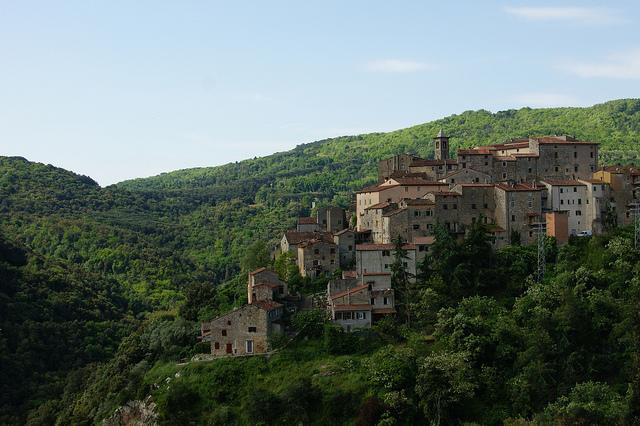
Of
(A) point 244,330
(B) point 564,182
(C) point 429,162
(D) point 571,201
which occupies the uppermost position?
(C) point 429,162

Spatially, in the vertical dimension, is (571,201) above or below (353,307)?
above

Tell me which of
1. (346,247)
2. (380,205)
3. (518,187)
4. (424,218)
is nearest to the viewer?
(424,218)

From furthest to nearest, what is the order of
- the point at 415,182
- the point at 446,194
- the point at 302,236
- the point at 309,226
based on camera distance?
the point at 309,226 < the point at 302,236 < the point at 415,182 < the point at 446,194

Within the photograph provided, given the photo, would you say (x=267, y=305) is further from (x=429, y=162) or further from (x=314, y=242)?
(x=429, y=162)

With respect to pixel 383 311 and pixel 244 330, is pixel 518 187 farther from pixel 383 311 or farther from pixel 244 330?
pixel 244 330

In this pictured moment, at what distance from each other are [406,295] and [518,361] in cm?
960

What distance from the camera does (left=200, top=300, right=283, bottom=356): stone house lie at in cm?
5531

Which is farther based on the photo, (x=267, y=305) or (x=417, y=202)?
(x=417, y=202)

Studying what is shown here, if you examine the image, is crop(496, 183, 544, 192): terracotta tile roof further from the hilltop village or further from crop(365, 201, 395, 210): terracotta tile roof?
crop(365, 201, 395, 210): terracotta tile roof

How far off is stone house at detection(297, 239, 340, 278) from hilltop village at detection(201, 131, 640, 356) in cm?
7

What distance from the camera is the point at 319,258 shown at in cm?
6306

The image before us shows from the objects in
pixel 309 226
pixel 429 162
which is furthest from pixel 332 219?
pixel 429 162

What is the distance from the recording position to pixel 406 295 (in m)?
57.4

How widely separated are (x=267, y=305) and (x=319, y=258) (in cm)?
857
